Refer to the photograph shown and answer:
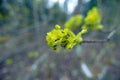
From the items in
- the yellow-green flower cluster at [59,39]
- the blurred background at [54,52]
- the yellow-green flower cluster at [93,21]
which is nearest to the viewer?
the yellow-green flower cluster at [59,39]

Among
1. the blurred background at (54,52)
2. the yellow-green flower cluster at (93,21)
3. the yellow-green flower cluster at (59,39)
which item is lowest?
the yellow-green flower cluster at (59,39)

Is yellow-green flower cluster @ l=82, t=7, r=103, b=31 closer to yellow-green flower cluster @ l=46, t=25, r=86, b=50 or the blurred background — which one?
the blurred background

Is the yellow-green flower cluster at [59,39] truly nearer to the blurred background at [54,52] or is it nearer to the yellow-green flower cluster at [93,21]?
the yellow-green flower cluster at [93,21]

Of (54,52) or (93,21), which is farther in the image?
(54,52)

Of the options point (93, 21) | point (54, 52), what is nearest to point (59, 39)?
point (93, 21)

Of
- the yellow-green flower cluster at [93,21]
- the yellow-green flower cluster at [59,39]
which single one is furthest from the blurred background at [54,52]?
the yellow-green flower cluster at [59,39]

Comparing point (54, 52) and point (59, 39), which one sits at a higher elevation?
point (54, 52)

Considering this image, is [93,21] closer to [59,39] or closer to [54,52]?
[59,39]

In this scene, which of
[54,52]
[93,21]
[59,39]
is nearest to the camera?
[59,39]

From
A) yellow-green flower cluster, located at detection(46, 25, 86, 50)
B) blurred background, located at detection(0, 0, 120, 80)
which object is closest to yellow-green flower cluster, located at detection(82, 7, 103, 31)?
blurred background, located at detection(0, 0, 120, 80)
